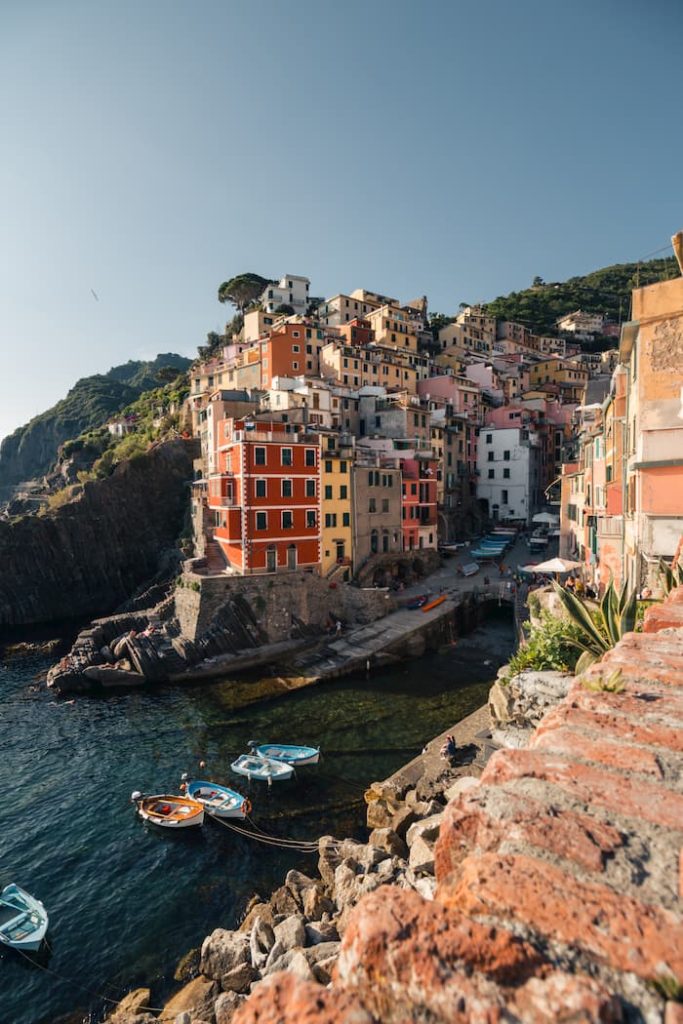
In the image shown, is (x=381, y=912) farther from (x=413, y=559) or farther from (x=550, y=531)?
(x=550, y=531)

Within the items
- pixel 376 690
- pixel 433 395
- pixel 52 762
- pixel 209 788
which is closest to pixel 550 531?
pixel 433 395

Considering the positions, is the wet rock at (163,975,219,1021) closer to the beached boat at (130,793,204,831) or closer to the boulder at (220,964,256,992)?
the boulder at (220,964,256,992)

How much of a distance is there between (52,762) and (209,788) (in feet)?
29.4

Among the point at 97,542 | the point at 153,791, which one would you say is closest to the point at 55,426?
the point at 97,542

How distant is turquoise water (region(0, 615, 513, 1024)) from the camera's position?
14.2m

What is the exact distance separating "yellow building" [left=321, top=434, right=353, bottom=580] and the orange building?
788 mm

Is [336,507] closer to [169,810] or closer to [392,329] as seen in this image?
[169,810]

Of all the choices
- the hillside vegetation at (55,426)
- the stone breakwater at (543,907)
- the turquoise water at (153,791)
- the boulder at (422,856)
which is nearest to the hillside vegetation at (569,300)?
the hillside vegetation at (55,426)

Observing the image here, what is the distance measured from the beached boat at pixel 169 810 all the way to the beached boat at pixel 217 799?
1.30 feet

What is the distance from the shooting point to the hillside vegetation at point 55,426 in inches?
4673

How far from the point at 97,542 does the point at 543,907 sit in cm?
5776

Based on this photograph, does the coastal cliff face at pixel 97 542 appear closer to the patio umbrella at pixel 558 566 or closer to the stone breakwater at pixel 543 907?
the patio umbrella at pixel 558 566

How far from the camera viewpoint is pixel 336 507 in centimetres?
4028

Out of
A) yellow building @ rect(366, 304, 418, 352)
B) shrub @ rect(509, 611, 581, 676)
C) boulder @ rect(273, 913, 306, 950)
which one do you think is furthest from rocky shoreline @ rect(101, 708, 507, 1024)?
yellow building @ rect(366, 304, 418, 352)
